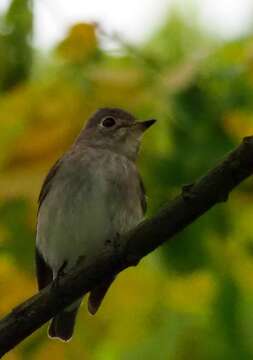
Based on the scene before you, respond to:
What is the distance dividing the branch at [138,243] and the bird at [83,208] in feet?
4.23

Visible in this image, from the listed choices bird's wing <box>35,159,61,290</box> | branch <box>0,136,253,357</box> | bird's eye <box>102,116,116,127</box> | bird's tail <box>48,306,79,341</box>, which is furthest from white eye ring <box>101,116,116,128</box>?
branch <box>0,136,253,357</box>

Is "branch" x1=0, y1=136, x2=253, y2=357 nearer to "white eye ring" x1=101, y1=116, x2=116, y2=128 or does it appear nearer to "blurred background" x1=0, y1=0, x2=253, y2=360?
"blurred background" x1=0, y1=0, x2=253, y2=360

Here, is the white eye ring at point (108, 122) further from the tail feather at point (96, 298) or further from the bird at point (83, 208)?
the tail feather at point (96, 298)

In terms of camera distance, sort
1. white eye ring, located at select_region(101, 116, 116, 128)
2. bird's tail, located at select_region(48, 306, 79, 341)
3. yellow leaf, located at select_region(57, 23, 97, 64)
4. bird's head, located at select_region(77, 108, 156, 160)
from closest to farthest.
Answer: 1. yellow leaf, located at select_region(57, 23, 97, 64)
2. bird's tail, located at select_region(48, 306, 79, 341)
3. bird's head, located at select_region(77, 108, 156, 160)
4. white eye ring, located at select_region(101, 116, 116, 128)

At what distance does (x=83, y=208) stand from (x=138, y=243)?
186cm

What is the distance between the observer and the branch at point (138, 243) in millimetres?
3338

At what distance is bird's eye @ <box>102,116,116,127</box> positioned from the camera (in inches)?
251

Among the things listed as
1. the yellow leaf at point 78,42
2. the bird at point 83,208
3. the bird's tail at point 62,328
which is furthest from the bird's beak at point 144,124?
the bird's tail at point 62,328

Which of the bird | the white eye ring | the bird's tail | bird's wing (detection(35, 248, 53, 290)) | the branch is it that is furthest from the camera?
the white eye ring

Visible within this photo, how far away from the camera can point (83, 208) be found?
5.48 metres

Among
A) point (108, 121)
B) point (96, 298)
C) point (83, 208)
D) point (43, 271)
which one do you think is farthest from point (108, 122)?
point (96, 298)

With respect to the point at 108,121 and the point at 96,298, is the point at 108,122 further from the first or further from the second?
the point at 96,298

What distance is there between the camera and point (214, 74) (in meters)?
4.84

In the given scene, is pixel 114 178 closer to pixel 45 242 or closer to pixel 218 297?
pixel 45 242
